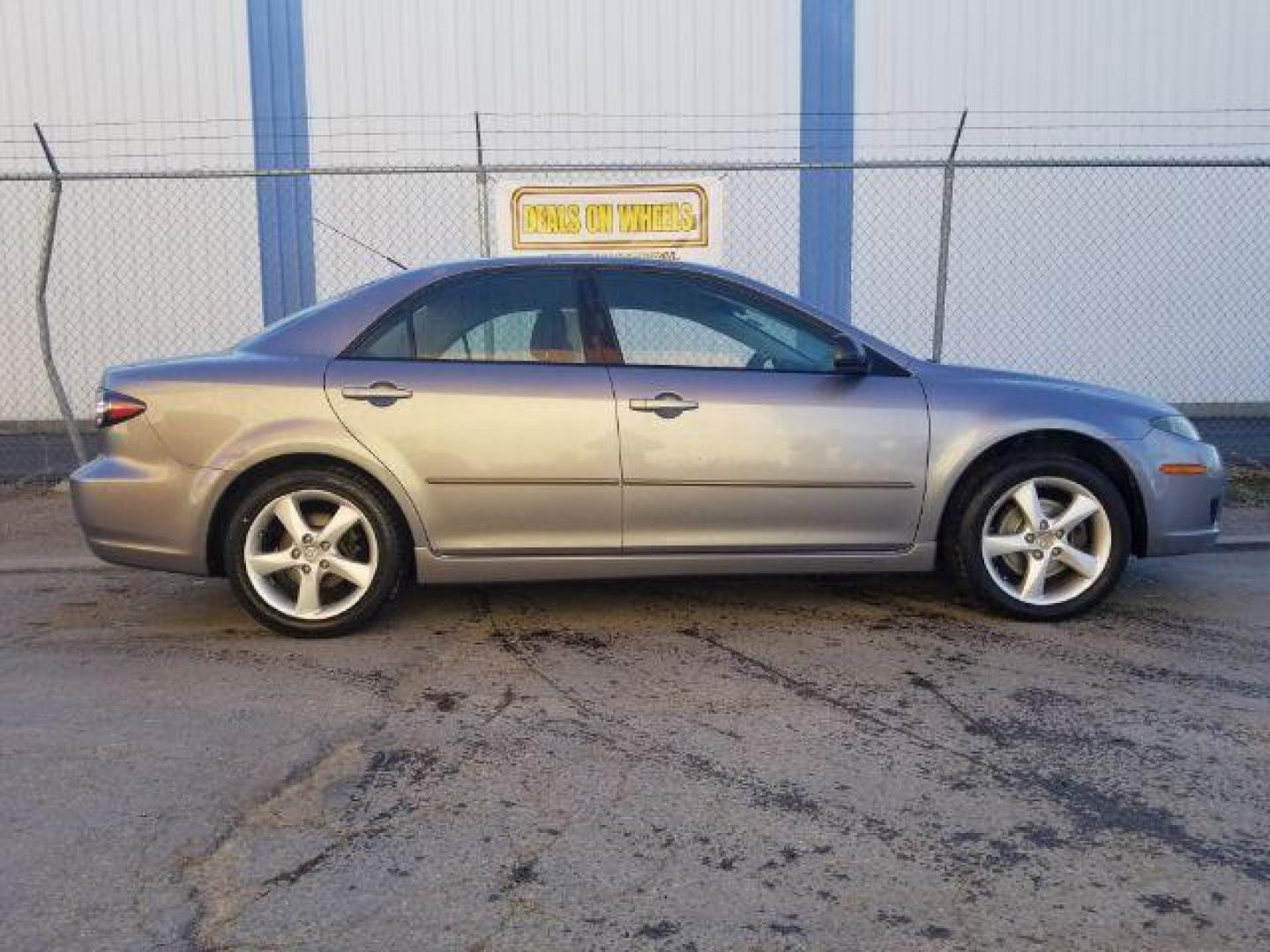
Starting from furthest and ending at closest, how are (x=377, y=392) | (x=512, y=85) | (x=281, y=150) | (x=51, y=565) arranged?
(x=281, y=150), (x=512, y=85), (x=51, y=565), (x=377, y=392)

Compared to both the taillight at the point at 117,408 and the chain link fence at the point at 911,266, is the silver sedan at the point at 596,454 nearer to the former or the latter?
the taillight at the point at 117,408

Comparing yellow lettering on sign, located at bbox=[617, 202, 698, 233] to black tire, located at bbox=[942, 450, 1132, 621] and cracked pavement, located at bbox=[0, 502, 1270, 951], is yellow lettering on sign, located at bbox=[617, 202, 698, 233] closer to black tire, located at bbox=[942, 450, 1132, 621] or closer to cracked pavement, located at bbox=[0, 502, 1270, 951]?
cracked pavement, located at bbox=[0, 502, 1270, 951]

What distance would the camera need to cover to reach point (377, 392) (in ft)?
14.5

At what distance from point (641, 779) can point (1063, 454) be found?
8.35 ft

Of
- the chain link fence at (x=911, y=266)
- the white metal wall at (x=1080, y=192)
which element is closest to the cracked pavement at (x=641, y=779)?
the chain link fence at (x=911, y=266)

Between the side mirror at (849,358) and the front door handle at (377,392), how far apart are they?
5.60ft

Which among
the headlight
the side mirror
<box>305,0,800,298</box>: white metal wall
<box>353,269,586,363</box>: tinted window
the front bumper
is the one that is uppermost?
<box>305,0,800,298</box>: white metal wall

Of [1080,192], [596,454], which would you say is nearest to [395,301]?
[596,454]

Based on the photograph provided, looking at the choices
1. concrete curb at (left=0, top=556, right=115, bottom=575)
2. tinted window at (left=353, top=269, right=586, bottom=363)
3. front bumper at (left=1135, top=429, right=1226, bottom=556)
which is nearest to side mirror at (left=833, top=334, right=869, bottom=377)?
tinted window at (left=353, top=269, right=586, bottom=363)

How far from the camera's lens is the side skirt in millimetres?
4520

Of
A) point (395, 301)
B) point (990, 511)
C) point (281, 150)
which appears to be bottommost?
point (990, 511)

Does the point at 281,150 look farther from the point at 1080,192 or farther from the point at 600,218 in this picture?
the point at 1080,192

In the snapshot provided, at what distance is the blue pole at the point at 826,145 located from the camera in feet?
38.7

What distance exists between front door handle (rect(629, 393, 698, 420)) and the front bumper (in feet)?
6.39
